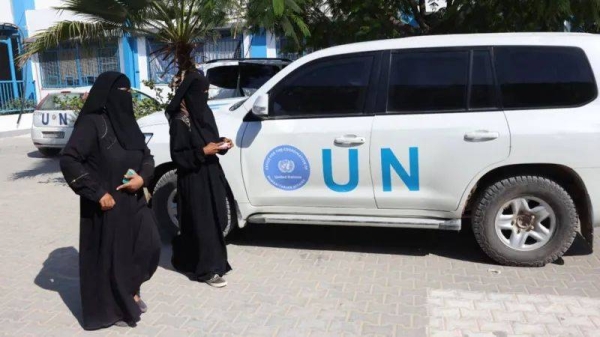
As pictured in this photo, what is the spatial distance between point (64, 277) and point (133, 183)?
1773mm

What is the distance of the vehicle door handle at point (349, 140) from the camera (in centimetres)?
466

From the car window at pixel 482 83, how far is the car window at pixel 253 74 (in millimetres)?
5023

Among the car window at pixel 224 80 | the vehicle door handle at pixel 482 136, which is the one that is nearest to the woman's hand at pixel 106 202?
the vehicle door handle at pixel 482 136

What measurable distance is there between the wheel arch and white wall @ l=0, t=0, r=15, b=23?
19646mm

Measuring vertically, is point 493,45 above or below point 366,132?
above

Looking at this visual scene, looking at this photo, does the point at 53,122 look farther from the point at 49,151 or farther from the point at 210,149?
the point at 210,149

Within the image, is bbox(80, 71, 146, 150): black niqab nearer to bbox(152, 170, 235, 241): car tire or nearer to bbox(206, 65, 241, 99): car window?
bbox(152, 170, 235, 241): car tire

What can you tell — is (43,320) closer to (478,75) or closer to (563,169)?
(478,75)

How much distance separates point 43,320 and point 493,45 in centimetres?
414

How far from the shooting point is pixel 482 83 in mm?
4590

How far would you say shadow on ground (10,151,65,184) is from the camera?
9376 millimetres

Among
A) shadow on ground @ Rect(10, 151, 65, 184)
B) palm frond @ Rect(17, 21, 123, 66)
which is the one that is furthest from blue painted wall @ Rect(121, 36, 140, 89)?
palm frond @ Rect(17, 21, 123, 66)

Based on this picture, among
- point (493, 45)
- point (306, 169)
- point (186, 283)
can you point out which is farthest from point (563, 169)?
point (186, 283)

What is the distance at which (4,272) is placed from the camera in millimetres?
4895
